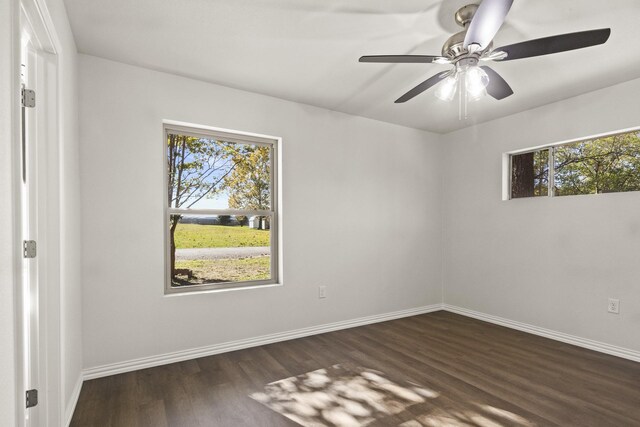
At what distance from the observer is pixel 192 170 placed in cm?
317

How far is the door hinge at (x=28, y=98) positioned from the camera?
167 centimetres

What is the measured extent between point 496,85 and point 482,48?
57 cm

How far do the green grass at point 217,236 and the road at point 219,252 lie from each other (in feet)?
0.12

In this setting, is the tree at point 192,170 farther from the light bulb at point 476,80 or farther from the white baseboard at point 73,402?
the light bulb at point 476,80

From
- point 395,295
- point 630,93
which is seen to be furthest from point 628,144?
point 395,295

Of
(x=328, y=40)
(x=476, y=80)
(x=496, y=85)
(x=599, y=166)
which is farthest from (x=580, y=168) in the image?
(x=328, y=40)

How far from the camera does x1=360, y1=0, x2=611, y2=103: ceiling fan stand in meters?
1.60

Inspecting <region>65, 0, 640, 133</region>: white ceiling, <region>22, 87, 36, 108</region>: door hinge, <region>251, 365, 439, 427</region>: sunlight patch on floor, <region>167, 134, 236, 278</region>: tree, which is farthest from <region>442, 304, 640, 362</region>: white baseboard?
<region>22, 87, 36, 108</region>: door hinge

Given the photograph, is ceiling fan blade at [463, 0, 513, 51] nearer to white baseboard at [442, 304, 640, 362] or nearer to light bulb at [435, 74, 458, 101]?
light bulb at [435, 74, 458, 101]

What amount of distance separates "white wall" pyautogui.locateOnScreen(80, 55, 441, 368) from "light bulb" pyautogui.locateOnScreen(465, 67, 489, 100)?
1.82 m

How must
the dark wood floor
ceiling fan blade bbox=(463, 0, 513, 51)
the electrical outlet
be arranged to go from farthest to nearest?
the electrical outlet < the dark wood floor < ceiling fan blade bbox=(463, 0, 513, 51)

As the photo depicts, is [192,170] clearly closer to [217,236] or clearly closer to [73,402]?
[217,236]

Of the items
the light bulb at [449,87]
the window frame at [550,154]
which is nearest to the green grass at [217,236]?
the light bulb at [449,87]

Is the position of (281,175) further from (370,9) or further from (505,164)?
(505,164)
